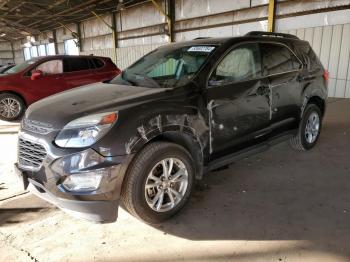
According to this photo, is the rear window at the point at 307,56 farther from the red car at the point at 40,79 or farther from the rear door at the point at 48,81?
the rear door at the point at 48,81

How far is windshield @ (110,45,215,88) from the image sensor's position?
3.24 m

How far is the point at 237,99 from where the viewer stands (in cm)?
334

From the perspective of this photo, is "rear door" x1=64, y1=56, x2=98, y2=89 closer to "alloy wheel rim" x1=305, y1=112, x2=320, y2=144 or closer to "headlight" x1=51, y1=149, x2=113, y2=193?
"alloy wheel rim" x1=305, y1=112, x2=320, y2=144

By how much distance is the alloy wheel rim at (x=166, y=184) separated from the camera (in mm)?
2777

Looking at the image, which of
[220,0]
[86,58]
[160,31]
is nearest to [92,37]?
[160,31]

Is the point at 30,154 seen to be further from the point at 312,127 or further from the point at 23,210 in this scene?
the point at 312,127

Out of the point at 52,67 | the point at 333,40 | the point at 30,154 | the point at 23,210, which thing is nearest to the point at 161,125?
the point at 30,154

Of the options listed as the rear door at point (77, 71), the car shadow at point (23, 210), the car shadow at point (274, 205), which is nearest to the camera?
the car shadow at point (274, 205)

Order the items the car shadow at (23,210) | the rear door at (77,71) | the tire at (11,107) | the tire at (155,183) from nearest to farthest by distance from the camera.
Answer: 1. the tire at (155,183)
2. the car shadow at (23,210)
3. the tire at (11,107)
4. the rear door at (77,71)

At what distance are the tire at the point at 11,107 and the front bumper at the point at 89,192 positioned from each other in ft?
19.2

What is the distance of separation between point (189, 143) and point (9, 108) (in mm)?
6185

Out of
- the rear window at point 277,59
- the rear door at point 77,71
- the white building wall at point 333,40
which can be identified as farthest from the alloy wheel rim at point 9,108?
the white building wall at point 333,40

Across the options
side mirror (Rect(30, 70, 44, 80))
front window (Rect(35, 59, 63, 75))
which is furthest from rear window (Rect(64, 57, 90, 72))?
side mirror (Rect(30, 70, 44, 80))

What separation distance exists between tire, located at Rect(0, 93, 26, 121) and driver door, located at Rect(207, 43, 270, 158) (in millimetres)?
6074
